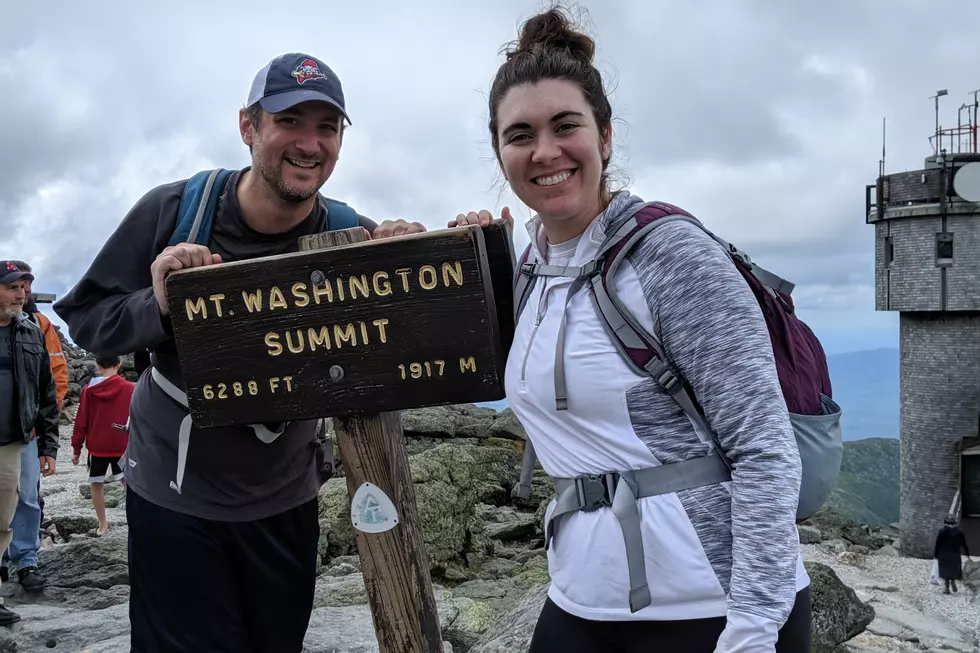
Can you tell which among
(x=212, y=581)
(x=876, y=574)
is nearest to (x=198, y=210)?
(x=212, y=581)

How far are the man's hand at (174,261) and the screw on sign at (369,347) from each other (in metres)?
0.05

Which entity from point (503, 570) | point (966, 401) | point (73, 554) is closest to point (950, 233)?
point (966, 401)

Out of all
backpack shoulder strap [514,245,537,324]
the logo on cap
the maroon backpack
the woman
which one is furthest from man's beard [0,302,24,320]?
the maroon backpack

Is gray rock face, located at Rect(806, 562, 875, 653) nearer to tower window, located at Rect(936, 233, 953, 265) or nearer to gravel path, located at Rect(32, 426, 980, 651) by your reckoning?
gravel path, located at Rect(32, 426, 980, 651)

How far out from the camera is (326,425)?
3.49m

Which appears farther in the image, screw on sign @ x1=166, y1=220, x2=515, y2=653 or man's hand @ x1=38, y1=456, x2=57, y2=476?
man's hand @ x1=38, y1=456, x2=57, y2=476

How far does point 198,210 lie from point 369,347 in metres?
0.98

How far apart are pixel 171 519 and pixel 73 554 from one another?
19.1 ft

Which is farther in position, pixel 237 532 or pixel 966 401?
pixel 966 401

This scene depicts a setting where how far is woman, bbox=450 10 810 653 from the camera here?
2035 millimetres

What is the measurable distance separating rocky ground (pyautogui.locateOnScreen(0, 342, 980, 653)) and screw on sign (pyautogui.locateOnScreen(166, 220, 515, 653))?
190 cm

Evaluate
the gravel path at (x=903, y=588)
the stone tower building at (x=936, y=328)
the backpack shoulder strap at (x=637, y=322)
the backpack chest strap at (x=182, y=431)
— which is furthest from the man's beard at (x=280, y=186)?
the stone tower building at (x=936, y=328)

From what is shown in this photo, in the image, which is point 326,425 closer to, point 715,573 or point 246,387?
point 246,387

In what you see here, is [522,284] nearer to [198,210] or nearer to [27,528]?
[198,210]
